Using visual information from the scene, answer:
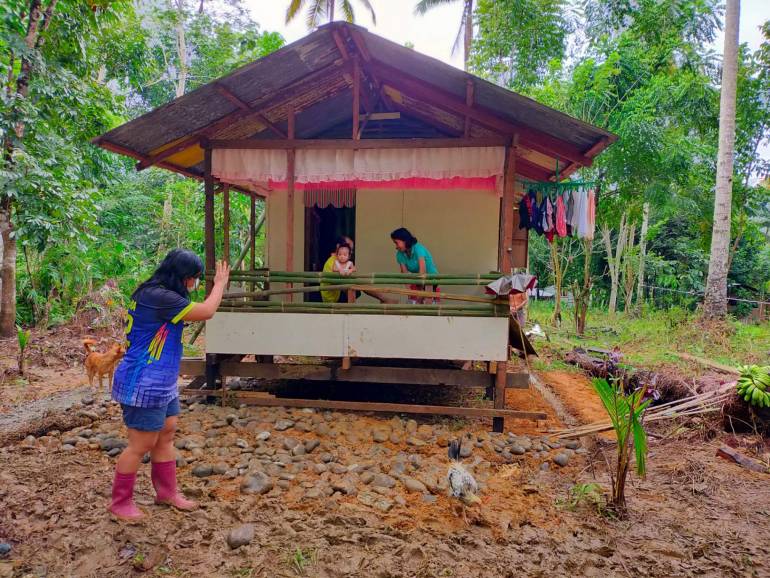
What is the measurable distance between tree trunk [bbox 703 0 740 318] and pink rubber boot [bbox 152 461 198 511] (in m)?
11.0

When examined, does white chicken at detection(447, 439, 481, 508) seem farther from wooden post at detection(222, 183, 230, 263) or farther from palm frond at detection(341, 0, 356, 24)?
palm frond at detection(341, 0, 356, 24)

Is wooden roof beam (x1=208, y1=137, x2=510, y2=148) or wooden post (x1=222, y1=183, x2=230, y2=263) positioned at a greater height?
wooden roof beam (x1=208, y1=137, x2=510, y2=148)

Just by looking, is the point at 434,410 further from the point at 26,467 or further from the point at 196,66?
the point at 196,66

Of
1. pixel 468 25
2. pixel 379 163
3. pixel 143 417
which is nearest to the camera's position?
pixel 143 417

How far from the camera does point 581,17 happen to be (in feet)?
50.3

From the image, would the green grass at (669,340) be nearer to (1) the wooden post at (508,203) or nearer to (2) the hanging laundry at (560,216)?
(2) the hanging laundry at (560,216)

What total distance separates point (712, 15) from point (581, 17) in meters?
3.56

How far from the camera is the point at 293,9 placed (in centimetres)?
1684

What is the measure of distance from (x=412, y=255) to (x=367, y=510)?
11.5ft

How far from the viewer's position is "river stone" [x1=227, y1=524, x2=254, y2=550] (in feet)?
9.77

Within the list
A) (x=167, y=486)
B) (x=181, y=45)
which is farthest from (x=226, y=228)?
(x=181, y=45)

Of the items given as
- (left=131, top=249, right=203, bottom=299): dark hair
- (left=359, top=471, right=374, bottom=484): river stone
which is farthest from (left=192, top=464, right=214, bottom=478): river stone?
(left=131, top=249, right=203, bottom=299): dark hair

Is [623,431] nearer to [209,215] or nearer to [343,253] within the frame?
[343,253]

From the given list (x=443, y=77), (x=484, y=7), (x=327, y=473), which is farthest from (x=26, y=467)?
(x=484, y=7)
